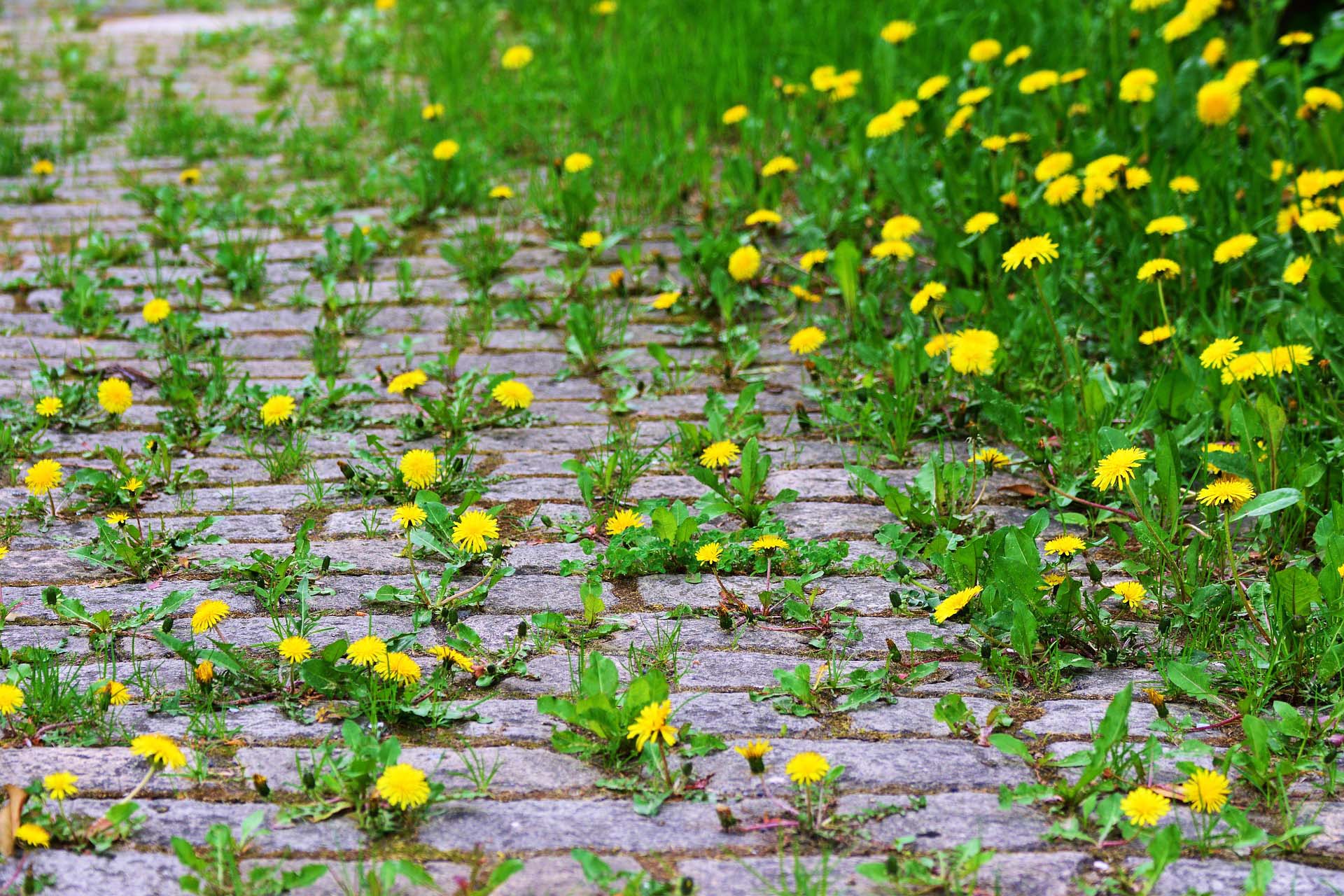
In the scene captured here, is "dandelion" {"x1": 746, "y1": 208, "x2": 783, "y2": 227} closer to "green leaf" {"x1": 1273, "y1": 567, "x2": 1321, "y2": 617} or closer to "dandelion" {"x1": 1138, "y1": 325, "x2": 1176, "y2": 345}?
"dandelion" {"x1": 1138, "y1": 325, "x2": 1176, "y2": 345}

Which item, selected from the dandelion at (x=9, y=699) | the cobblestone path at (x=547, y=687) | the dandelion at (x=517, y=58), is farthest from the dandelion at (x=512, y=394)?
the dandelion at (x=517, y=58)

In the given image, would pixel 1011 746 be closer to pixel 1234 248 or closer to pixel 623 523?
pixel 623 523

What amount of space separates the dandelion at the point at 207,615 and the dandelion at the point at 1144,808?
1524mm

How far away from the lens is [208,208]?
172 inches

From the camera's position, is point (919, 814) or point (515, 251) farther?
point (515, 251)

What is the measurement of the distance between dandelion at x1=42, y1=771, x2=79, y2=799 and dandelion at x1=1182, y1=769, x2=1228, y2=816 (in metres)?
1.64

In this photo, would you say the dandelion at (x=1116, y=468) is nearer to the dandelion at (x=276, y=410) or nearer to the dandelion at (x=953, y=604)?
the dandelion at (x=953, y=604)

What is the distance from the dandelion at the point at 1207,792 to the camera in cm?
170

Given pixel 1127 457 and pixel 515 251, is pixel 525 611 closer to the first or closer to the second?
pixel 1127 457

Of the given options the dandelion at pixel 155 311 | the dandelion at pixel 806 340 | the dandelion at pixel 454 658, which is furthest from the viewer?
the dandelion at pixel 155 311

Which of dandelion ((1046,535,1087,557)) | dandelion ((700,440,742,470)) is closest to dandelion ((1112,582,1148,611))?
dandelion ((1046,535,1087,557))

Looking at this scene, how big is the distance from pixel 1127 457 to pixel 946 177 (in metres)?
1.82

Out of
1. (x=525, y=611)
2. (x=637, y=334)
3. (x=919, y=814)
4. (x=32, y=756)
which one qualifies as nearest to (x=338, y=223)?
(x=637, y=334)

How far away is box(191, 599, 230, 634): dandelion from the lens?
82.1 inches
